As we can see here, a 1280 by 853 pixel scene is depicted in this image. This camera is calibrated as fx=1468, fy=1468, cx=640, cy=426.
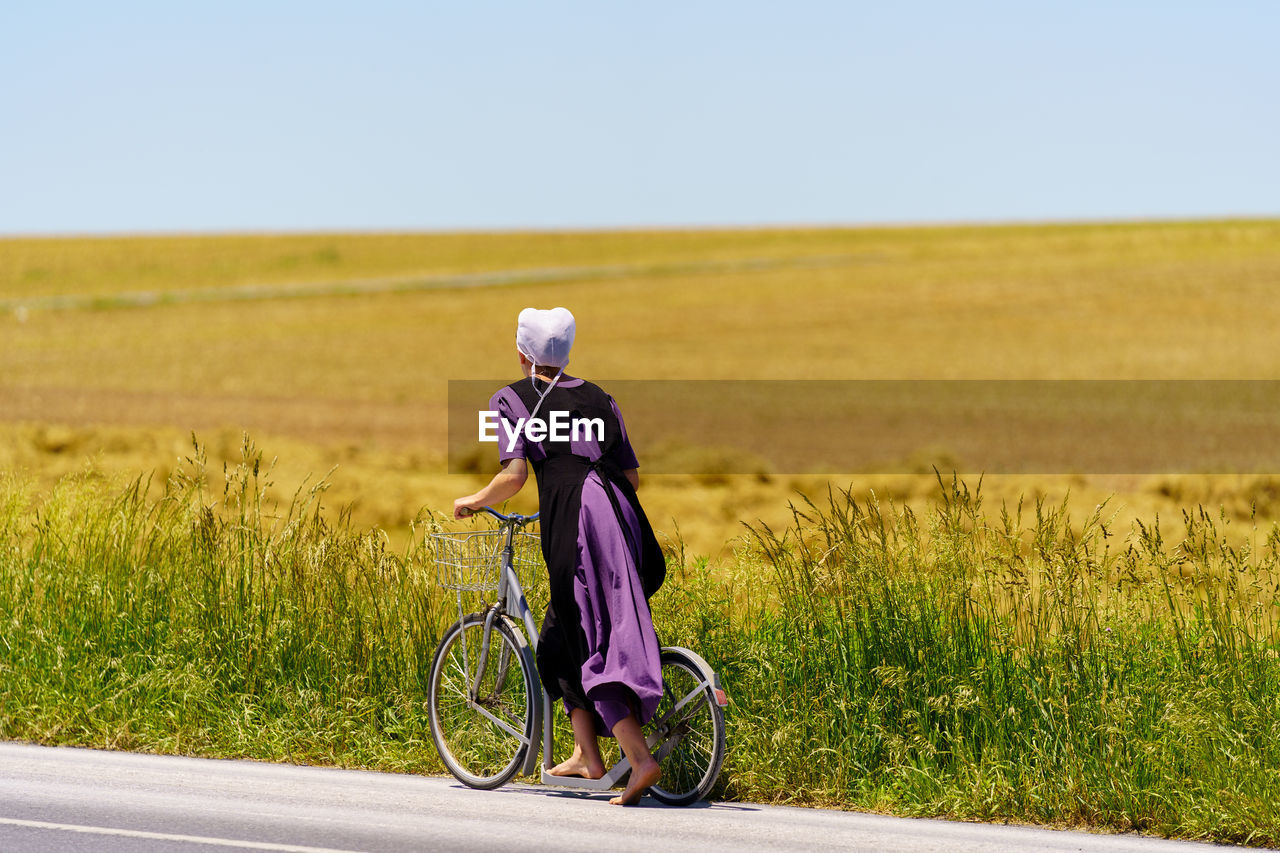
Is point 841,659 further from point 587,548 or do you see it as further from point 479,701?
point 479,701

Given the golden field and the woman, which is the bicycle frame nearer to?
the woman

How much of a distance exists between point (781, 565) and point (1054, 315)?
55576 millimetres

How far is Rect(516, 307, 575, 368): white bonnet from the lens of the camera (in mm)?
6820

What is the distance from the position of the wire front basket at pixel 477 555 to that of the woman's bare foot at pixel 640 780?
1135 mm

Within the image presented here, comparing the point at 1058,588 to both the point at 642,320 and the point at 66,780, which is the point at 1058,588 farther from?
the point at 642,320

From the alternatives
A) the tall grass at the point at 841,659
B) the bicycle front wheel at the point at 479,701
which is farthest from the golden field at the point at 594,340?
the bicycle front wheel at the point at 479,701

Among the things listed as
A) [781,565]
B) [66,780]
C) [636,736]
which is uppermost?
[781,565]

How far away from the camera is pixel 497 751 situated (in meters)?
7.46

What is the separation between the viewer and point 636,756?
22.1ft

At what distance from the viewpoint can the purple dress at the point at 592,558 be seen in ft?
21.8

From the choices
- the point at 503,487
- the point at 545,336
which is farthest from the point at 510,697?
the point at 545,336

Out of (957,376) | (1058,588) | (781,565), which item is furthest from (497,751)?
(957,376)

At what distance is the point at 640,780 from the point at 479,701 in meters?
1.08

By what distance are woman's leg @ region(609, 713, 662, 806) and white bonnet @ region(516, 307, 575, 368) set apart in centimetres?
168
